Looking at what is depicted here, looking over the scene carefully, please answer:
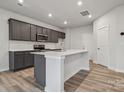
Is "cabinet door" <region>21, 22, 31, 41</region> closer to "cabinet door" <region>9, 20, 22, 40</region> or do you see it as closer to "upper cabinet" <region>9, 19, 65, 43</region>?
"upper cabinet" <region>9, 19, 65, 43</region>

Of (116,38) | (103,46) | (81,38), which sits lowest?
(103,46)

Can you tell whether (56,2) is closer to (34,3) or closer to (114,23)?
(34,3)

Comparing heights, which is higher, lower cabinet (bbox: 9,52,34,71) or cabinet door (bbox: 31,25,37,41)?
cabinet door (bbox: 31,25,37,41)

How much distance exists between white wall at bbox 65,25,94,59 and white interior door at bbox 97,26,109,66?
61.0 inches

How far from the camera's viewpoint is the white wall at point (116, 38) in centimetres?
375

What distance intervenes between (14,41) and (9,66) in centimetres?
118

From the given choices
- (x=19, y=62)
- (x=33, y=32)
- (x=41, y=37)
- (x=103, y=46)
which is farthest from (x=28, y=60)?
(x=103, y=46)

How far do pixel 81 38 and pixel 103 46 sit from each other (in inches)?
109

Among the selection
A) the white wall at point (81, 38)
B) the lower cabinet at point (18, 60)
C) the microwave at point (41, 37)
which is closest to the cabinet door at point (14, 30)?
the lower cabinet at point (18, 60)

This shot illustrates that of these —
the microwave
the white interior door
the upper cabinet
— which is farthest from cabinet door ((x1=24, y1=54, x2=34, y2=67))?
the white interior door

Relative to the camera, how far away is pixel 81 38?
746cm

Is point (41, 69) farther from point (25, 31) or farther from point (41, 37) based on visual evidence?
point (41, 37)

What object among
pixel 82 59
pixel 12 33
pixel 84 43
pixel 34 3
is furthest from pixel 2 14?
pixel 84 43

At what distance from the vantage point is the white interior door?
4.58 metres
